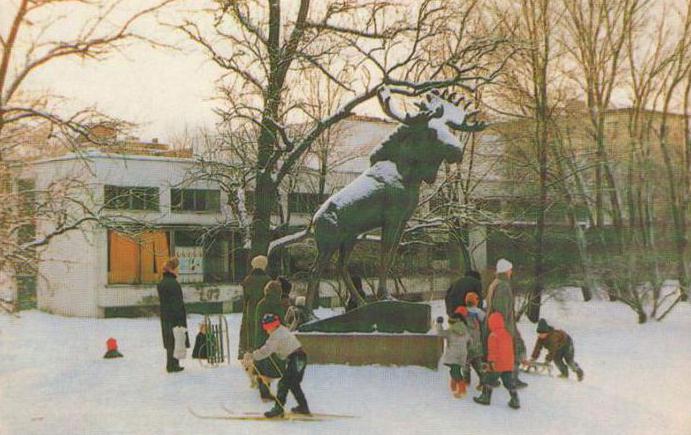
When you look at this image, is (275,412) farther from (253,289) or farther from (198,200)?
(198,200)

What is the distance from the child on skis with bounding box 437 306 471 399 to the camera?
8.98 metres

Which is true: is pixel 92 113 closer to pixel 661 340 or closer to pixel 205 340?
pixel 205 340

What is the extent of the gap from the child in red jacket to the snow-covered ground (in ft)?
0.51

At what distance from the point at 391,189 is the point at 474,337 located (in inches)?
95.0

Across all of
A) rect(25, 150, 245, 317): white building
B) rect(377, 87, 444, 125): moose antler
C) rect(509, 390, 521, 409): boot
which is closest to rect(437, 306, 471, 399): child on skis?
rect(509, 390, 521, 409): boot

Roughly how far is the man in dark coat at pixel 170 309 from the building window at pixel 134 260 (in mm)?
10831

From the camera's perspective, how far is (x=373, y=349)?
33.0 ft

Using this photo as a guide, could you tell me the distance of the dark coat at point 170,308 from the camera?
10.1 m

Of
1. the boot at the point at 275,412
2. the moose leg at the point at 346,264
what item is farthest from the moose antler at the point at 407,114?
the boot at the point at 275,412

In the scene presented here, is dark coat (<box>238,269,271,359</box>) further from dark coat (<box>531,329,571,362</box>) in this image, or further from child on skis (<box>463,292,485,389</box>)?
dark coat (<box>531,329,571,362</box>)

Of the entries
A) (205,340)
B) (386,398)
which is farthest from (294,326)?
(386,398)

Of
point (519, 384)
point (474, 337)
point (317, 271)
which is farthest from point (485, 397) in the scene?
point (317, 271)

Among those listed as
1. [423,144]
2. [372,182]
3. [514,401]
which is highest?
[423,144]

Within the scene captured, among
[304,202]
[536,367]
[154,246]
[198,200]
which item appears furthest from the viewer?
[304,202]
